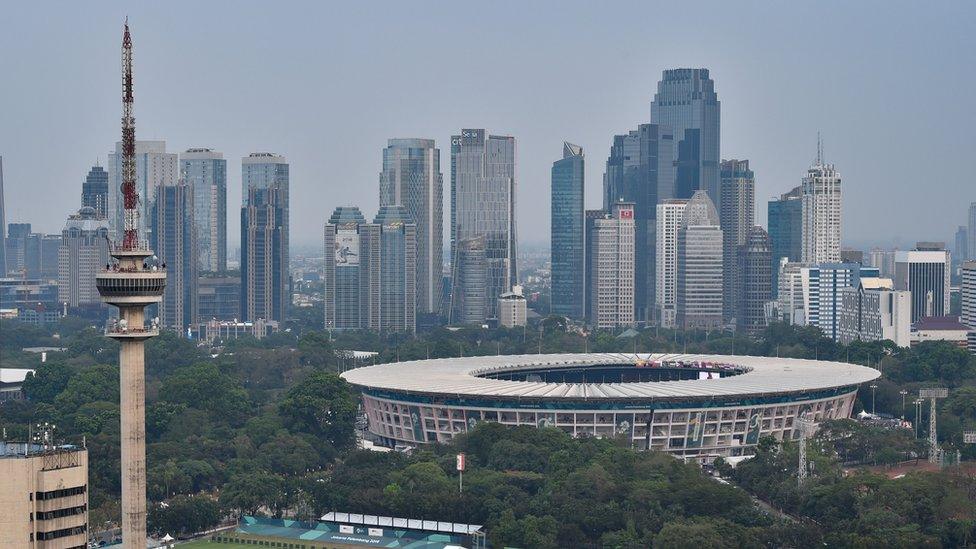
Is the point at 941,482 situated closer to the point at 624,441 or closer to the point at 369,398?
the point at 624,441

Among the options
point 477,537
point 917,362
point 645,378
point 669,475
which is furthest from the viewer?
point 917,362

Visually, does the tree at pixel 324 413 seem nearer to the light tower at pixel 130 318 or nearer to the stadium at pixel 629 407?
the stadium at pixel 629 407

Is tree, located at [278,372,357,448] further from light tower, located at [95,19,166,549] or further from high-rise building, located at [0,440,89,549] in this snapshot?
high-rise building, located at [0,440,89,549]

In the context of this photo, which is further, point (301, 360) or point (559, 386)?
point (301, 360)

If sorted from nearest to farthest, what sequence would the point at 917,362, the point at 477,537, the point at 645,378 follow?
the point at 477,537 → the point at 645,378 → the point at 917,362

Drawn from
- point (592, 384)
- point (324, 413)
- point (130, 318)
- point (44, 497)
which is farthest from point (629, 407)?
point (44, 497)

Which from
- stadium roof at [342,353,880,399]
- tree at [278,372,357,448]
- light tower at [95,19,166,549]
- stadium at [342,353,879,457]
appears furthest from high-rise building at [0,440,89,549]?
tree at [278,372,357,448]

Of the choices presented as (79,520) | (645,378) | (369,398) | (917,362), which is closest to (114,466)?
(369,398)

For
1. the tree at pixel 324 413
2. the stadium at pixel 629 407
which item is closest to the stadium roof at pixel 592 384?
the stadium at pixel 629 407
